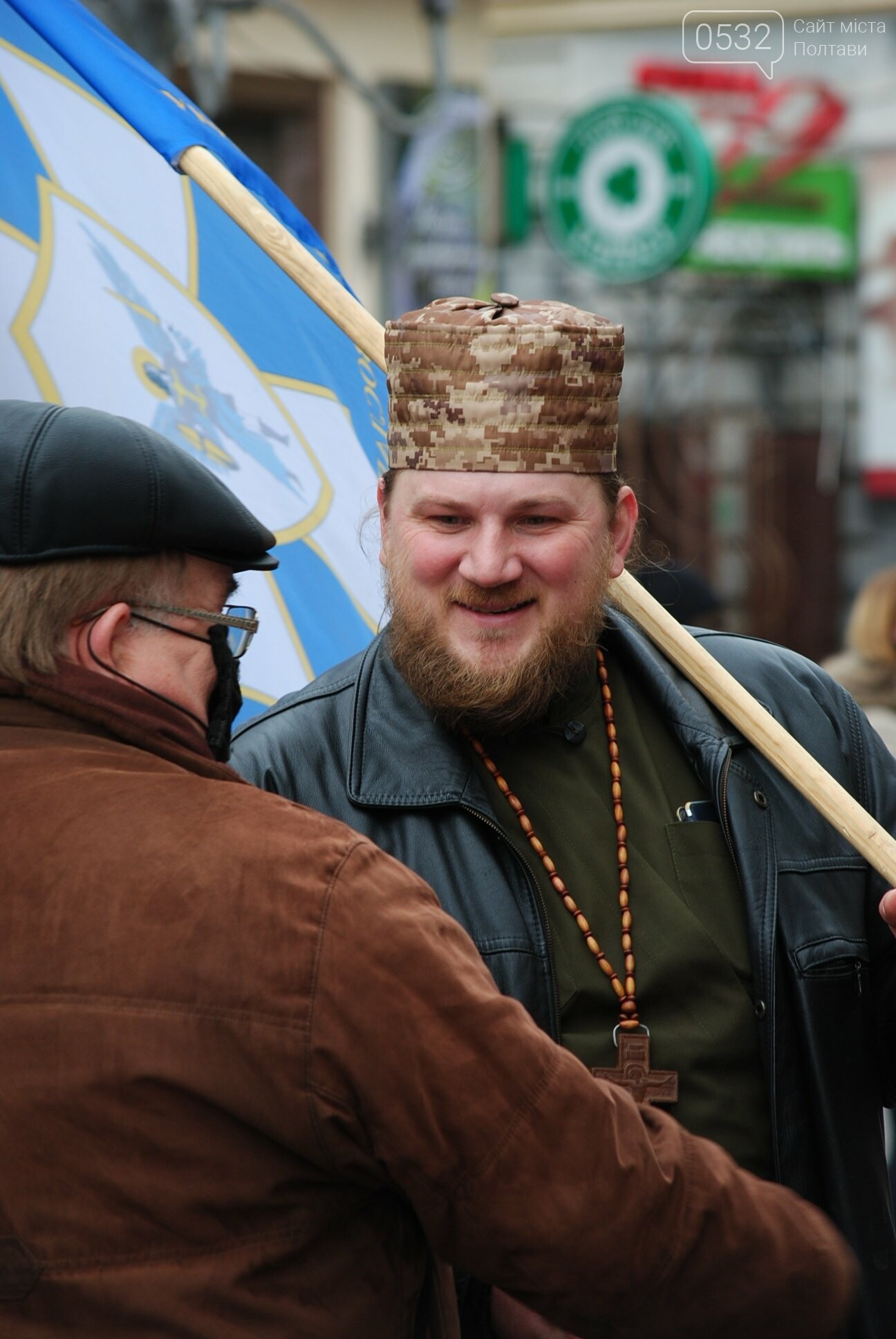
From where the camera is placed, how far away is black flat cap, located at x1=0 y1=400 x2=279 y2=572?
1.62 meters

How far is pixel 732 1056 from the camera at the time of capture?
7.25ft

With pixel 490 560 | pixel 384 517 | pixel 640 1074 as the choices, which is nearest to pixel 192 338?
pixel 384 517

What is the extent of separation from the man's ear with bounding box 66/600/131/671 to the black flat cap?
0.06 metres

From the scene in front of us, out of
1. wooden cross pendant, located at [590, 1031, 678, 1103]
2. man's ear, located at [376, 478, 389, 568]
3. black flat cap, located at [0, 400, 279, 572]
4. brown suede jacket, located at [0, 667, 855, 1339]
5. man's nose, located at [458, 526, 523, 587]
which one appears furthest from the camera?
man's ear, located at [376, 478, 389, 568]

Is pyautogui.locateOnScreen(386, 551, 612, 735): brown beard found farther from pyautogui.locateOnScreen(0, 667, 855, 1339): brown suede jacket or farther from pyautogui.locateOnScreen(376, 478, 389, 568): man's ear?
pyautogui.locateOnScreen(0, 667, 855, 1339): brown suede jacket

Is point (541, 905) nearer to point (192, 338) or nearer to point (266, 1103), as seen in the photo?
point (266, 1103)

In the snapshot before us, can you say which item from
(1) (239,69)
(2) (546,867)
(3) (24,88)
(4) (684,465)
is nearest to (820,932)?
(2) (546,867)

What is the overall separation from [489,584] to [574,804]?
14.6 inches

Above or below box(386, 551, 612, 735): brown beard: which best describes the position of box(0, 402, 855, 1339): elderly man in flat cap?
below

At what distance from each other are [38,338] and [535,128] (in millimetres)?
8079

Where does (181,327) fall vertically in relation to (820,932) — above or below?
above

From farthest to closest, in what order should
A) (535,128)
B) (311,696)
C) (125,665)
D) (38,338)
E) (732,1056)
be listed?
(535,128) < (38,338) < (311,696) < (732,1056) < (125,665)

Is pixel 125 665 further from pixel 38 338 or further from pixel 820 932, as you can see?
pixel 38 338

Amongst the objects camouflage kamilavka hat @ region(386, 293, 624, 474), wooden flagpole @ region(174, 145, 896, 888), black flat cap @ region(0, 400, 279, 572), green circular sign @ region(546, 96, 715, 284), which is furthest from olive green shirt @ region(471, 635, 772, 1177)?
green circular sign @ region(546, 96, 715, 284)
